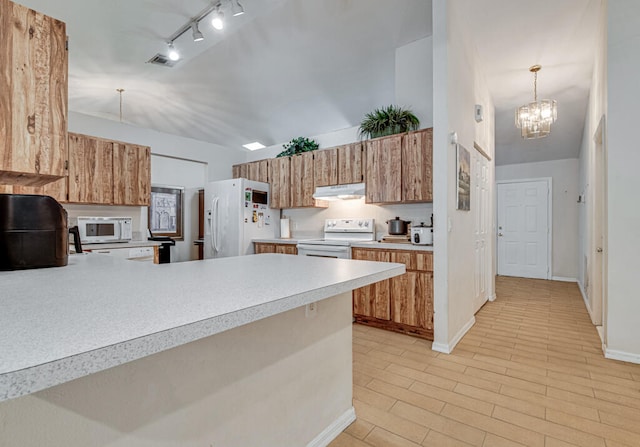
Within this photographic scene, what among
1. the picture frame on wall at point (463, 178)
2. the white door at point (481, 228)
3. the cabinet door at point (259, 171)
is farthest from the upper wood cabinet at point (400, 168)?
the cabinet door at point (259, 171)

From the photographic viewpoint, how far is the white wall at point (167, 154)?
4004 mm

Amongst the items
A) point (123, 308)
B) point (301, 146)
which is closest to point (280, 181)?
point (301, 146)

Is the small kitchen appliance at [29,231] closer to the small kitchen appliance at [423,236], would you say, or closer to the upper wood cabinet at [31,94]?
the upper wood cabinet at [31,94]

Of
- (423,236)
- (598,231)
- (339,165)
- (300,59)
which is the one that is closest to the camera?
(423,236)

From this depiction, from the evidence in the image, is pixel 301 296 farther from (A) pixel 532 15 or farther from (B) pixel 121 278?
(A) pixel 532 15

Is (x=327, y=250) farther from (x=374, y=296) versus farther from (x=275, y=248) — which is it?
(x=275, y=248)

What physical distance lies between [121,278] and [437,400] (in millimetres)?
1959

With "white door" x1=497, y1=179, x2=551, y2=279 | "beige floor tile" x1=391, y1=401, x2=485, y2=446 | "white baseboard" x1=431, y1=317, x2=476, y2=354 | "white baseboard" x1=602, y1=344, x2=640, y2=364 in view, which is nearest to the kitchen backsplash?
"white baseboard" x1=431, y1=317, x2=476, y2=354

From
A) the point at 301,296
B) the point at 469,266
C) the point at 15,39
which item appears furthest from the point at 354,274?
the point at 469,266

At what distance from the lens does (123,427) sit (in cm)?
85

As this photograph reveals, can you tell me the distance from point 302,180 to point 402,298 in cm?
221

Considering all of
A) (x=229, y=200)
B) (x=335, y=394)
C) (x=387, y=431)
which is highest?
(x=229, y=200)

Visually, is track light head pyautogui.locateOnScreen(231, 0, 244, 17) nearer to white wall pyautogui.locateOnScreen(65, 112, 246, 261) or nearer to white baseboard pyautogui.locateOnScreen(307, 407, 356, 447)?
white wall pyautogui.locateOnScreen(65, 112, 246, 261)

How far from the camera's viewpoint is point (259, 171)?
16.6ft
